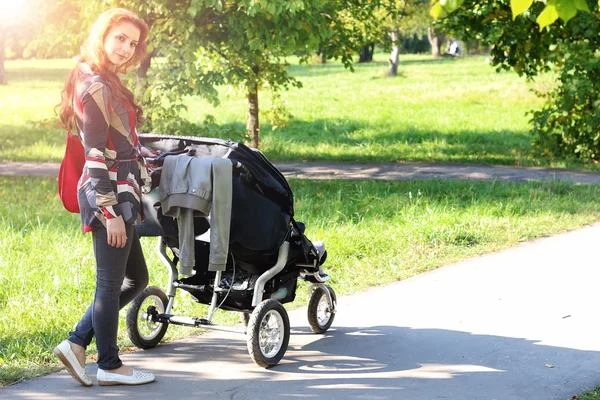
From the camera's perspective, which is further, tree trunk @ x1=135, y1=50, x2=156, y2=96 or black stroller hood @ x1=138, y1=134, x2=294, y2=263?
tree trunk @ x1=135, y1=50, x2=156, y2=96

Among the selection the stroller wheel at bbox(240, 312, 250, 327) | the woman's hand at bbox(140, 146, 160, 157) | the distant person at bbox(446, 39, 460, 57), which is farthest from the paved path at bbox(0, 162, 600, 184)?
the distant person at bbox(446, 39, 460, 57)


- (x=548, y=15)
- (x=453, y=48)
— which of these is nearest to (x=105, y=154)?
(x=548, y=15)

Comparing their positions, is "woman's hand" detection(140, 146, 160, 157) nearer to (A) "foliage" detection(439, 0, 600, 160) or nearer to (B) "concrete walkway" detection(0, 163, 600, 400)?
(B) "concrete walkway" detection(0, 163, 600, 400)

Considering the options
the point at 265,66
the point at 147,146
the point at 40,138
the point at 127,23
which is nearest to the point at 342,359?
the point at 147,146

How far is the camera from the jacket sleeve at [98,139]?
4801mm

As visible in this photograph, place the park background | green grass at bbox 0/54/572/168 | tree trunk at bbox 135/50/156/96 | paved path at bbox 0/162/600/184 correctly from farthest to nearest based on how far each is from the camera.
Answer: green grass at bbox 0/54/572/168, paved path at bbox 0/162/600/184, tree trunk at bbox 135/50/156/96, the park background

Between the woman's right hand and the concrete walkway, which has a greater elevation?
the woman's right hand

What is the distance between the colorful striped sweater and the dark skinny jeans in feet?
0.44

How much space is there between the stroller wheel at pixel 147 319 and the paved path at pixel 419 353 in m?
0.09

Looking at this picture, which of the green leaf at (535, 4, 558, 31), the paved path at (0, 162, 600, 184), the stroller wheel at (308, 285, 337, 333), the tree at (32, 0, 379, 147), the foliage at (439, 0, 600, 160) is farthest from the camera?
the foliage at (439, 0, 600, 160)

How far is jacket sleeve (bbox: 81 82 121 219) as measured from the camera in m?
4.80

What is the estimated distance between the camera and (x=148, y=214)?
5.75 meters

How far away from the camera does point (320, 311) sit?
6.43 meters

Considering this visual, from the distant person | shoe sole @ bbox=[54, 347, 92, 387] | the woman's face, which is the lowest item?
shoe sole @ bbox=[54, 347, 92, 387]
